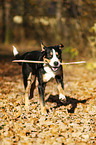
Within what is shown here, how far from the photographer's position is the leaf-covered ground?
434cm

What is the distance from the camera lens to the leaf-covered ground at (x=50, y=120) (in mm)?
4344

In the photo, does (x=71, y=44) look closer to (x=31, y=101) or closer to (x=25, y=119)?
(x=31, y=101)

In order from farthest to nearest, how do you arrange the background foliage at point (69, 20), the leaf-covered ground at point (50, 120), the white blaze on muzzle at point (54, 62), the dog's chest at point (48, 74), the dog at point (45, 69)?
the background foliage at point (69, 20) → the dog's chest at point (48, 74) → the dog at point (45, 69) → the white blaze on muzzle at point (54, 62) → the leaf-covered ground at point (50, 120)

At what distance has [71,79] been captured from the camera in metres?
10.0

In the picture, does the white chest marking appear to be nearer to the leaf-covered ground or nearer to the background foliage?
the leaf-covered ground

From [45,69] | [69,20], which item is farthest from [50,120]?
[69,20]

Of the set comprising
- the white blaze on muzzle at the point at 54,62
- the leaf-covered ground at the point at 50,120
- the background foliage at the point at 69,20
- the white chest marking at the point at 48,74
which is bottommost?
the leaf-covered ground at the point at 50,120

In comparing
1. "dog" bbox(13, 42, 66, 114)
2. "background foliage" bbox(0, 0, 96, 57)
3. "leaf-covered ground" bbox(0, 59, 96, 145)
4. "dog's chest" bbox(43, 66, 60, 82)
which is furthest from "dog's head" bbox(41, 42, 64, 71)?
"background foliage" bbox(0, 0, 96, 57)

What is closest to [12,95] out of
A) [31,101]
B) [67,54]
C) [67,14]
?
[31,101]

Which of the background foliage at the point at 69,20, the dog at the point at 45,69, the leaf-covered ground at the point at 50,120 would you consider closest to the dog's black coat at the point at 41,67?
the dog at the point at 45,69

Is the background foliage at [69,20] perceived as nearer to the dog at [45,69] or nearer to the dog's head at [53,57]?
the dog at [45,69]

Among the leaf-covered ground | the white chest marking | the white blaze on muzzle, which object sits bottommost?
the leaf-covered ground

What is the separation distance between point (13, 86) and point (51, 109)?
2757 mm

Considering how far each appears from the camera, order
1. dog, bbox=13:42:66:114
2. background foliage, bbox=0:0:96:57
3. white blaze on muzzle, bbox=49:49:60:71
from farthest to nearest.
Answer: background foliage, bbox=0:0:96:57 → dog, bbox=13:42:66:114 → white blaze on muzzle, bbox=49:49:60:71
